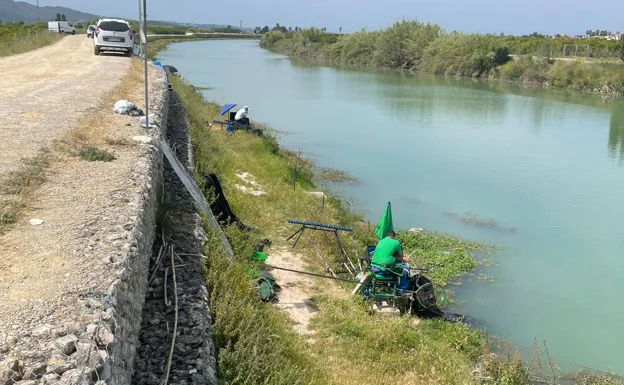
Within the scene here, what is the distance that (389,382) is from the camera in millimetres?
6031

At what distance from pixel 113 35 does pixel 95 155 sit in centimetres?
1810

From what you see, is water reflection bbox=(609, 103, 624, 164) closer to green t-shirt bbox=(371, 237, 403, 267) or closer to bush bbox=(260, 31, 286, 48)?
green t-shirt bbox=(371, 237, 403, 267)

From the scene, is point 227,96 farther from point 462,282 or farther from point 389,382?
point 389,382

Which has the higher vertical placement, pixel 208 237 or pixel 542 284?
pixel 208 237

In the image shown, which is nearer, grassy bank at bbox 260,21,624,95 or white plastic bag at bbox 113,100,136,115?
white plastic bag at bbox 113,100,136,115

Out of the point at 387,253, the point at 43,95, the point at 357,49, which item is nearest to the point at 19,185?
the point at 387,253

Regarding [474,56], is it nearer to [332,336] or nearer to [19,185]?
[332,336]

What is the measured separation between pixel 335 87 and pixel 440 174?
72.7ft

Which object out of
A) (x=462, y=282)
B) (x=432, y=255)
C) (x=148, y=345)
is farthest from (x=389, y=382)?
(x=432, y=255)

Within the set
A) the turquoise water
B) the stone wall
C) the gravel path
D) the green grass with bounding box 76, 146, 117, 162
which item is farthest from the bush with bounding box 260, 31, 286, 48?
the stone wall

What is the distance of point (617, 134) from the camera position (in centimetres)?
2503

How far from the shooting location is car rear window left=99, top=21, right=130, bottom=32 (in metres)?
22.9

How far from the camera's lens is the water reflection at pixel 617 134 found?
69.6 ft

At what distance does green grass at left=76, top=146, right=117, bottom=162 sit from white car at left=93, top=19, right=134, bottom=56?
1729 cm
